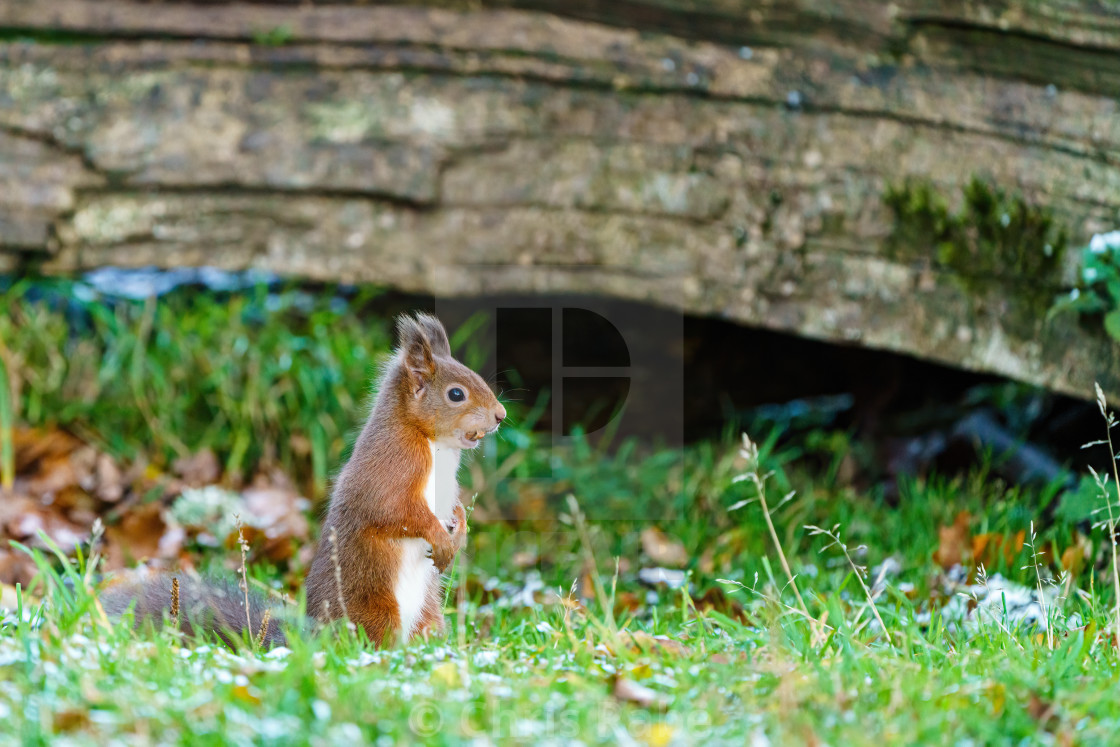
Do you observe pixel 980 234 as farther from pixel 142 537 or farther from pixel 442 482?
pixel 142 537

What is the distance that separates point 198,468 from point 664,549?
6.45 ft

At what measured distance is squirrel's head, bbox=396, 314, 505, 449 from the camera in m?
2.48

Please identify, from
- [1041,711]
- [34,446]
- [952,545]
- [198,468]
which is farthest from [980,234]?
[34,446]

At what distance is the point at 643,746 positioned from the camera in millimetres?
1583

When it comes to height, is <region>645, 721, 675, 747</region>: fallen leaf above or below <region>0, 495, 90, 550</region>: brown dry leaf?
above

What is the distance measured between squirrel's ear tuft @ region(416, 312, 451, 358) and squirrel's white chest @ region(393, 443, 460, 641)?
28 cm

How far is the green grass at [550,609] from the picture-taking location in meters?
1.64

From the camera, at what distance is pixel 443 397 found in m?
2.49

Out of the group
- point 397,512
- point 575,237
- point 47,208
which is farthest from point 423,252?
point 397,512

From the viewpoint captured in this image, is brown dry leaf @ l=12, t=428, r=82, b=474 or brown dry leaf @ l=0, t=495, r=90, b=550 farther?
brown dry leaf @ l=12, t=428, r=82, b=474

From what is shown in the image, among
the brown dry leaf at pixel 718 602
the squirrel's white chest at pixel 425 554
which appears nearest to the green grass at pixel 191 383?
the brown dry leaf at pixel 718 602

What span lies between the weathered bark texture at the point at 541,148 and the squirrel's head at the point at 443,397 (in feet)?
5.22

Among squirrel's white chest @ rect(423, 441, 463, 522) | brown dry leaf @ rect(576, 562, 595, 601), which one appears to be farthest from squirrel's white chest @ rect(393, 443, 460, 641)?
brown dry leaf @ rect(576, 562, 595, 601)

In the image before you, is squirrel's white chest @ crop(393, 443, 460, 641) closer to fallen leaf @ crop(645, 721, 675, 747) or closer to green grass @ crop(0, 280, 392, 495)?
fallen leaf @ crop(645, 721, 675, 747)
